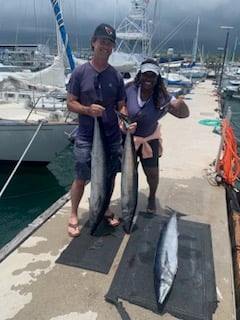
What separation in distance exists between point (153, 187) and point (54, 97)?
239 inches

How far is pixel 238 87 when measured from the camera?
30.8m

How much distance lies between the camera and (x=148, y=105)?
3014 millimetres

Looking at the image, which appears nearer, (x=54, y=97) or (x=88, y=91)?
(x=88, y=91)

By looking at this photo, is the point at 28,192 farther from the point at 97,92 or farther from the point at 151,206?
the point at 97,92

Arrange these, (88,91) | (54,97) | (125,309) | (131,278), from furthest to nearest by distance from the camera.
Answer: (54,97)
(88,91)
(131,278)
(125,309)

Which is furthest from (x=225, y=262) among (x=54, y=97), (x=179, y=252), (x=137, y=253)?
(x=54, y=97)

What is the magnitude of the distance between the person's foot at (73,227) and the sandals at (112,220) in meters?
0.35

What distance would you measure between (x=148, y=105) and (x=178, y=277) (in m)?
1.66

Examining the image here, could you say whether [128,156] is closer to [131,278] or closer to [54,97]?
[131,278]

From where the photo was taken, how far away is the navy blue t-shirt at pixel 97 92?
2.59m

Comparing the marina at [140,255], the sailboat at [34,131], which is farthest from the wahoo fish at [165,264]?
the sailboat at [34,131]

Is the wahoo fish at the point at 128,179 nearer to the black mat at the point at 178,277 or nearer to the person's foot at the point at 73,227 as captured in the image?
the black mat at the point at 178,277

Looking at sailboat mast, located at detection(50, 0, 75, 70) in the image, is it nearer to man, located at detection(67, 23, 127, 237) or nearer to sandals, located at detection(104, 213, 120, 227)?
man, located at detection(67, 23, 127, 237)

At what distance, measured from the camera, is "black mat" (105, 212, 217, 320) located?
2.11 meters
